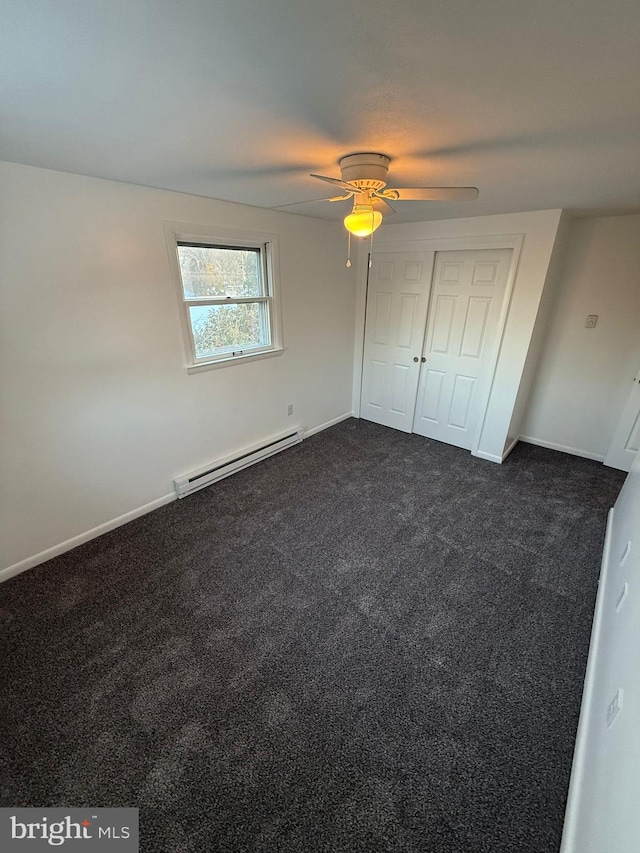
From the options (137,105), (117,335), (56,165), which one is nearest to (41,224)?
(56,165)

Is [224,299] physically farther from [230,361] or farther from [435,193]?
[435,193]

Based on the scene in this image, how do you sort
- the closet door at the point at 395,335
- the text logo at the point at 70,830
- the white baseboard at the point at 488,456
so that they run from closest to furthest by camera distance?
the text logo at the point at 70,830 → the white baseboard at the point at 488,456 → the closet door at the point at 395,335

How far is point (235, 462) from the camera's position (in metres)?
3.27

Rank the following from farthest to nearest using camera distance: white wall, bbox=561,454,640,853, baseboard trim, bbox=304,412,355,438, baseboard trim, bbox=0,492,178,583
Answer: baseboard trim, bbox=304,412,355,438 < baseboard trim, bbox=0,492,178,583 < white wall, bbox=561,454,640,853

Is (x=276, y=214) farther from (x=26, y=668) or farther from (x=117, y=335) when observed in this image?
(x=26, y=668)

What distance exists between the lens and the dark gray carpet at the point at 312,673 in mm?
1264

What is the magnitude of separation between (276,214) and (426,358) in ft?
6.83

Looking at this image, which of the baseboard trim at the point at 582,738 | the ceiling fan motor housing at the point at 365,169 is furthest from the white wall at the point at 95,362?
the baseboard trim at the point at 582,738

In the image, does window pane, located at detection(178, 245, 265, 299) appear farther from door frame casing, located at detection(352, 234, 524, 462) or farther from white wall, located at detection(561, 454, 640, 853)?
white wall, located at detection(561, 454, 640, 853)

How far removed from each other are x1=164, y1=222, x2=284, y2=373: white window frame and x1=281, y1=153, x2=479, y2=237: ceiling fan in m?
1.31

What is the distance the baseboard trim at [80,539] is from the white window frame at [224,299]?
111cm

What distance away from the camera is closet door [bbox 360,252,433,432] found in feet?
12.1

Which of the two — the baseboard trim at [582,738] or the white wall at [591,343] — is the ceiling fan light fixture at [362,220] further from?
the white wall at [591,343]

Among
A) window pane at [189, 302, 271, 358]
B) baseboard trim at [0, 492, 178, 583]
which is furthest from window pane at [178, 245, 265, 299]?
baseboard trim at [0, 492, 178, 583]
